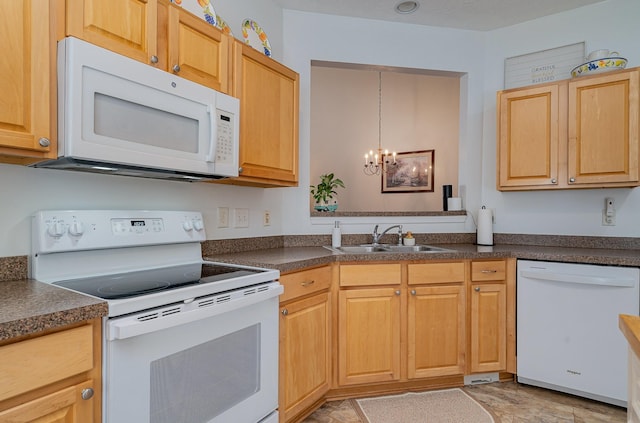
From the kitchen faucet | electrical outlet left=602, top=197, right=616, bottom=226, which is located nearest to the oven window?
the kitchen faucet

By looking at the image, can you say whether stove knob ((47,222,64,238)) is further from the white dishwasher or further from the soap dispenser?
the white dishwasher

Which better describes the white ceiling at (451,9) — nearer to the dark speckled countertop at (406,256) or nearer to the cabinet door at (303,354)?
the dark speckled countertop at (406,256)

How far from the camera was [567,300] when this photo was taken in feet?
6.99

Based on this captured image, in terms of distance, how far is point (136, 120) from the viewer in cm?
133

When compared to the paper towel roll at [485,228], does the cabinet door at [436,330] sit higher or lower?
lower

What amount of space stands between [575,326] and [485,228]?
832 mm

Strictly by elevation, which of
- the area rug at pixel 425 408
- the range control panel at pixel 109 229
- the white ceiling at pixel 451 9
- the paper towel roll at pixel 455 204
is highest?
the white ceiling at pixel 451 9

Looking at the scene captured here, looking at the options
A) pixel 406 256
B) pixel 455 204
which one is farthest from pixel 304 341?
pixel 455 204

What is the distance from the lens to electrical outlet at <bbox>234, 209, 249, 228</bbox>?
2200mm

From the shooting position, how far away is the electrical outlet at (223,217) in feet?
6.86

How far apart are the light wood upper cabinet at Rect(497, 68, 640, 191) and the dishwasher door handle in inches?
24.4

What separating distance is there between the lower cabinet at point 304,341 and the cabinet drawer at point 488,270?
93cm

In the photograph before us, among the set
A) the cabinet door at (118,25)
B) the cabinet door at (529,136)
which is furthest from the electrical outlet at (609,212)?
the cabinet door at (118,25)

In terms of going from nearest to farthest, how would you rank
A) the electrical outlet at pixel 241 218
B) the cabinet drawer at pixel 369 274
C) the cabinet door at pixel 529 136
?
the cabinet drawer at pixel 369 274
the electrical outlet at pixel 241 218
the cabinet door at pixel 529 136
